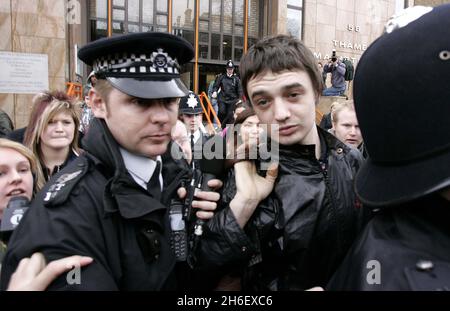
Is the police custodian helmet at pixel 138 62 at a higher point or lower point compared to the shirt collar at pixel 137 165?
higher

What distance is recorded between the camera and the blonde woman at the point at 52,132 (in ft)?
10.7

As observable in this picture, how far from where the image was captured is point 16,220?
4.85 feet

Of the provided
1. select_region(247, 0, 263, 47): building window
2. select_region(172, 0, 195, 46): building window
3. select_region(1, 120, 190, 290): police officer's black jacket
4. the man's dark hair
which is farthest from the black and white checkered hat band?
select_region(247, 0, 263, 47): building window

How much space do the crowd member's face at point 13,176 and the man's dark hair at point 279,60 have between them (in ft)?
4.51

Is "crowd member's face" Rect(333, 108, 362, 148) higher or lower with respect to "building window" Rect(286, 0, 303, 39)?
lower

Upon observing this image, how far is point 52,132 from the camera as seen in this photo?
333 cm

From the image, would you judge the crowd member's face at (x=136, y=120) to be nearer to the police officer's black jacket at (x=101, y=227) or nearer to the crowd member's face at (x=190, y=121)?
the police officer's black jacket at (x=101, y=227)

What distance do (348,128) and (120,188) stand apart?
2.98m

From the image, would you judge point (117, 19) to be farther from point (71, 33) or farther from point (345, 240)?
point (345, 240)

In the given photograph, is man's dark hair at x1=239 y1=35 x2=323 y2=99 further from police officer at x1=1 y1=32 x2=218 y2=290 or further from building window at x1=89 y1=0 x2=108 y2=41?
building window at x1=89 y1=0 x2=108 y2=41

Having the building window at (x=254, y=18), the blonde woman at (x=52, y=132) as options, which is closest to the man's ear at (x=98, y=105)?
the blonde woman at (x=52, y=132)

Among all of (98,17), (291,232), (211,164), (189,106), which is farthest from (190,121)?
(98,17)

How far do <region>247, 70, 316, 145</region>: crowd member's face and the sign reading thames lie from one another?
8.36 meters

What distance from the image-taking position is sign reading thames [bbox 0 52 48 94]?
8.35 meters
